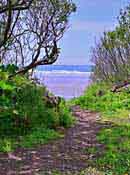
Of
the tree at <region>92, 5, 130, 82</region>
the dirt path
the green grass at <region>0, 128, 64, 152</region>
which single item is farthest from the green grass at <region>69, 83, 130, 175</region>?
the tree at <region>92, 5, 130, 82</region>

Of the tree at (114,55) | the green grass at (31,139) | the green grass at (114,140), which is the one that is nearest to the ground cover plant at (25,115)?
the green grass at (31,139)

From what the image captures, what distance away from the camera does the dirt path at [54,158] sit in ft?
19.7

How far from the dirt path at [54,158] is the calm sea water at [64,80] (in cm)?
599

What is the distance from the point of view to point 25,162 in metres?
6.34

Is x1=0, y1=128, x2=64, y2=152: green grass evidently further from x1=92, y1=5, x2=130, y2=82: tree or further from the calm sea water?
x1=92, y1=5, x2=130, y2=82: tree

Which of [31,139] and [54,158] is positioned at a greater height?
[31,139]

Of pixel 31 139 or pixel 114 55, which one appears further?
pixel 114 55

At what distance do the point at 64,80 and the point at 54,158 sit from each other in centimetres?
2702

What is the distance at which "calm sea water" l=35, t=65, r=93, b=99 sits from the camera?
52.3ft

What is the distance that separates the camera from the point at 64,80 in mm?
33625

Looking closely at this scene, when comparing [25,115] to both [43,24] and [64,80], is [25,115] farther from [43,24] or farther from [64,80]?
[64,80]

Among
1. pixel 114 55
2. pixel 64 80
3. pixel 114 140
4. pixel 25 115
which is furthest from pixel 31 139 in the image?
pixel 64 80

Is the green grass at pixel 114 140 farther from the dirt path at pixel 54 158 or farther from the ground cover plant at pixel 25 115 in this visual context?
the ground cover plant at pixel 25 115

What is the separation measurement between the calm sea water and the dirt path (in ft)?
19.7
